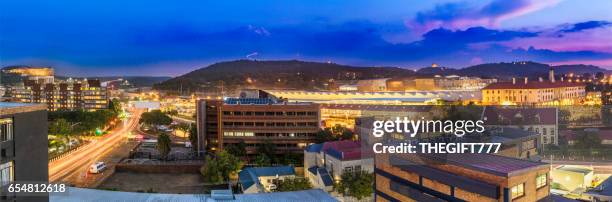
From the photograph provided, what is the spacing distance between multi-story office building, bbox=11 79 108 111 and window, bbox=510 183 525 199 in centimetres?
3173

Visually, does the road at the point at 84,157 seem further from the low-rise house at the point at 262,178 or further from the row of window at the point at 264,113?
the low-rise house at the point at 262,178

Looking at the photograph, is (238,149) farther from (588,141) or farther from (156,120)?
(156,120)

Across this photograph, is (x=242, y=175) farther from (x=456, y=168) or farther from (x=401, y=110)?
(x=401, y=110)

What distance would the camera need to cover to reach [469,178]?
18.9 feet

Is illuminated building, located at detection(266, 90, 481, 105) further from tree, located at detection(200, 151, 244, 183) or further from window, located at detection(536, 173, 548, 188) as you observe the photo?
window, located at detection(536, 173, 548, 188)

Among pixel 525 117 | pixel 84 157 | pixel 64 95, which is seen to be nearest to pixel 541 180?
pixel 525 117

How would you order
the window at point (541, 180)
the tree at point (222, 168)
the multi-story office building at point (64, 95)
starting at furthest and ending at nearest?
1. the multi-story office building at point (64, 95)
2. the tree at point (222, 168)
3. the window at point (541, 180)

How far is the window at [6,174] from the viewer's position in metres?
2.65

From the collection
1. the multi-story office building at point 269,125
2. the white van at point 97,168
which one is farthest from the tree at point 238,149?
the white van at point 97,168

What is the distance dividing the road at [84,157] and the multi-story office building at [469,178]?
10454mm

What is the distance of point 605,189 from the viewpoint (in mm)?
9273

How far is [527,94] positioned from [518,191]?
26.1 metres

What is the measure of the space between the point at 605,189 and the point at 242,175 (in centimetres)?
813

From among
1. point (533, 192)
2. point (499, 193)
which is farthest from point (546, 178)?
point (499, 193)
